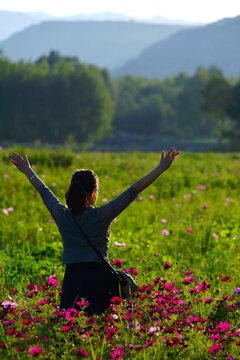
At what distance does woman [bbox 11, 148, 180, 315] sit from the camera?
3.18 metres

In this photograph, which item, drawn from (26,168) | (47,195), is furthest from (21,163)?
(47,195)

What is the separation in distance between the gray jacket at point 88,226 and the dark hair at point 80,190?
0.17 ft

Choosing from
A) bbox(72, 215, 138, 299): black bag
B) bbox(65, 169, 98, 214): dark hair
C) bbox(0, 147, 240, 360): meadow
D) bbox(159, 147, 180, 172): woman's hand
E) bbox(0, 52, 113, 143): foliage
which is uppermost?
bbox(0, 52, 113, 143): foliage

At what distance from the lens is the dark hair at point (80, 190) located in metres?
3.19

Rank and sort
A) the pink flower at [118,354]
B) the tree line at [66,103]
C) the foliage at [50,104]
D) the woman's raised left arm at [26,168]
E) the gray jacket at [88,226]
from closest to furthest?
the pink flower at [118,354]
the gray jacket at [88,226]
the woman's raised left arm at [26,168]
the tree line at [66,103]
the foliage at [50,104]

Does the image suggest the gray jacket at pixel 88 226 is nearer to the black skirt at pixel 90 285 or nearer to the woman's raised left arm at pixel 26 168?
the black skirt at pixel 90 285

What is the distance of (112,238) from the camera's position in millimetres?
5746

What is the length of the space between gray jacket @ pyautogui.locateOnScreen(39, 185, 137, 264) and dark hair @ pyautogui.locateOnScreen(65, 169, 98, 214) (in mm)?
50

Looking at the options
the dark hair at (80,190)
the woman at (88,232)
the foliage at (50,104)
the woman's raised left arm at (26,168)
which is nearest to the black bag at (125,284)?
the woman at (88,232)

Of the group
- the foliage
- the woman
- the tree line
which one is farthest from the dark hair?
the foliage

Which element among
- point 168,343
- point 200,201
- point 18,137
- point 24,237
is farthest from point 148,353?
point 18,137

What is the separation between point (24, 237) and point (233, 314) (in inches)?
133

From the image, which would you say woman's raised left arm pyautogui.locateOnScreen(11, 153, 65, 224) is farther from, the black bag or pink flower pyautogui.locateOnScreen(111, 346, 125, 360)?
pink flower pyautogui.locateOnScreen(111, 346, 125, 360)

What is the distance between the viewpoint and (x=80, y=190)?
319cm
